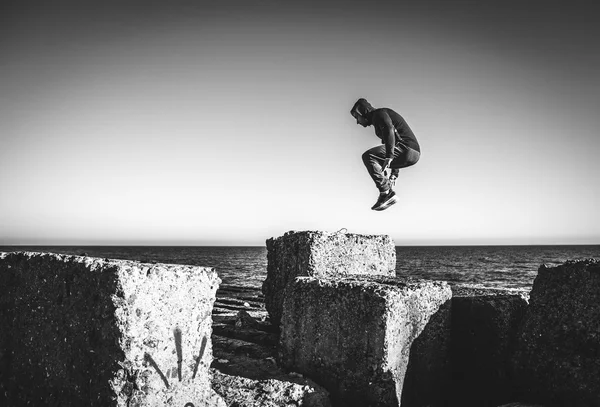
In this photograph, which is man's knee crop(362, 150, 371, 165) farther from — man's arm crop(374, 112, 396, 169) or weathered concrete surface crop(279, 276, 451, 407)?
weathered concrete surface crop(279, 276, 451, 407)

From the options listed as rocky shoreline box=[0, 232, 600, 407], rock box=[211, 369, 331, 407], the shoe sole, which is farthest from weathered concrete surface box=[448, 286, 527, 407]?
the shoe sole

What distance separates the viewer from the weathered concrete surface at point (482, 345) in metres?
3.57

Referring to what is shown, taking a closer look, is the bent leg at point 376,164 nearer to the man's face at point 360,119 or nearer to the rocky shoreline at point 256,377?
the man's face at point 360,119

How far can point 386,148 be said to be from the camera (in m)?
5.33

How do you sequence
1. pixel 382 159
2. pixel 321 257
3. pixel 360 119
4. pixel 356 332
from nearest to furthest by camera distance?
pixel 356 332, pixel 321 257, pixel 360 119, pixel 382 159

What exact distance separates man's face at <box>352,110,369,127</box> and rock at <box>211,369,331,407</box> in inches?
133

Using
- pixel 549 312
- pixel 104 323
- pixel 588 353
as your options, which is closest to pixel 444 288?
pixel 549 312

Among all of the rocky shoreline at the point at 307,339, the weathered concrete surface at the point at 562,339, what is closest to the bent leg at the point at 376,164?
the rocky shoreline at the point at 307,339

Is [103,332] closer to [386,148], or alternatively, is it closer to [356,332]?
[356,332]

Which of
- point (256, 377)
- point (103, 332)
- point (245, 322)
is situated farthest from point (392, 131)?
point (103, 332)

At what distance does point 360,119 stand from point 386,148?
51 cm

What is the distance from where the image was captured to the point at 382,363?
303cm

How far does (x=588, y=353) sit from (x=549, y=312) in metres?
0.33

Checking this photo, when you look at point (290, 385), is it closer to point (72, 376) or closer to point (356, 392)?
point (356, 392)
